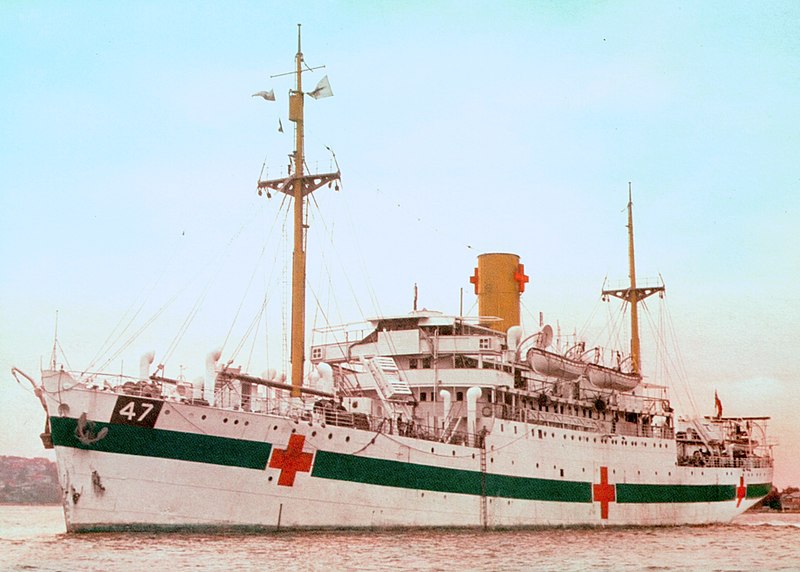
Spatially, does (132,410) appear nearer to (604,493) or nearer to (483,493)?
(483,493)

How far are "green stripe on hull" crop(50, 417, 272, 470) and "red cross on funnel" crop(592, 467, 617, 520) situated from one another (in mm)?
15580

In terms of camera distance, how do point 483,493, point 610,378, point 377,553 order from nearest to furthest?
1. point 377,553
2. point 483,493
3. point 610,378

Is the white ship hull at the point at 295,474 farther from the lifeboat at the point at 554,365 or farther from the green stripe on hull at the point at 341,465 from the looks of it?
the lifeboat at the point at 554,365

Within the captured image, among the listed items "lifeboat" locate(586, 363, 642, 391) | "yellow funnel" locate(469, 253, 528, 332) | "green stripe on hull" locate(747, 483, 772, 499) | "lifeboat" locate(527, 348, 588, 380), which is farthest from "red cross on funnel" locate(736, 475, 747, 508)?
"yellow funnel" locate(469, 253, 528, 332)

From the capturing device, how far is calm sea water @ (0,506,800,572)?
1802 centimetres

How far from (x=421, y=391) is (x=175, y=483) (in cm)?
1103

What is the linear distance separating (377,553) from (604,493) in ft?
53.2

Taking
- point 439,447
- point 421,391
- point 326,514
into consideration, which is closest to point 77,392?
point 326,514

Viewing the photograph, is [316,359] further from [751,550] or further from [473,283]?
[751,550]

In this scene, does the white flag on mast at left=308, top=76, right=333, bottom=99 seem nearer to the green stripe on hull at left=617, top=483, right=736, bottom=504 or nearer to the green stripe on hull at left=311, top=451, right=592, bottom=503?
the green stripe on hull at left=311, top=451, right=592, bottom=503

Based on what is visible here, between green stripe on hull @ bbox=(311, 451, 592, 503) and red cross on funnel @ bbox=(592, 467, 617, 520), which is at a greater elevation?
green stripe on hull @ bbox=(311, 451, 592, 503)

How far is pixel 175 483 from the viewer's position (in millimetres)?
22078

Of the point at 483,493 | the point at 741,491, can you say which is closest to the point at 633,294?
the point at 741,491

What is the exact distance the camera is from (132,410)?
21859 mm
